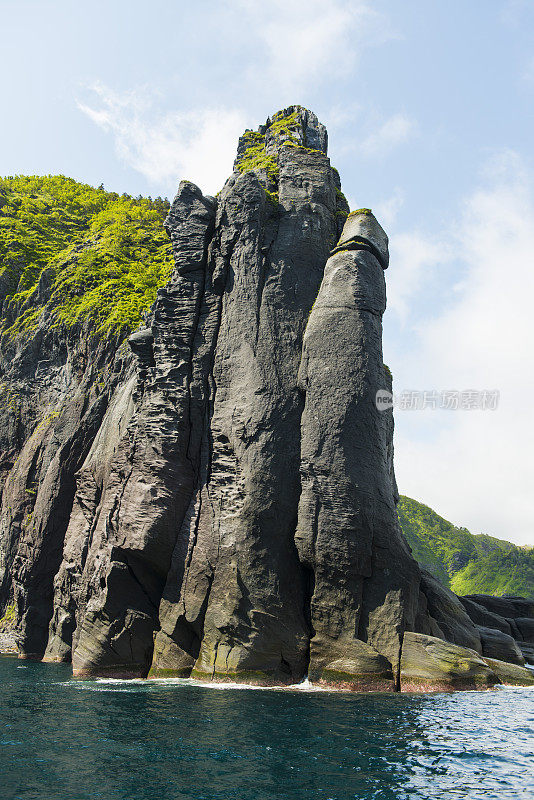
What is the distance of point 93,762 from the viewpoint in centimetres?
1280

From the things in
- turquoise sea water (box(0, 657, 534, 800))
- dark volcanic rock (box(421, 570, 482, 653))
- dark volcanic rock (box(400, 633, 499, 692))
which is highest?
dark volcanic rock (box(421, 570, 482, 653))

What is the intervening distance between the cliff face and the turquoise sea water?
4.76m

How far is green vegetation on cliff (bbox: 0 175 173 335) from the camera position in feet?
149

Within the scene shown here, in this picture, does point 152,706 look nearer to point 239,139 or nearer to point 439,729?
point 439,729

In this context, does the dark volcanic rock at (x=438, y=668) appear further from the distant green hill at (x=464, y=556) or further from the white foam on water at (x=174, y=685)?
the distant green hill at (x=464, y=556)

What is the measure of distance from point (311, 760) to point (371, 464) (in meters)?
15.5

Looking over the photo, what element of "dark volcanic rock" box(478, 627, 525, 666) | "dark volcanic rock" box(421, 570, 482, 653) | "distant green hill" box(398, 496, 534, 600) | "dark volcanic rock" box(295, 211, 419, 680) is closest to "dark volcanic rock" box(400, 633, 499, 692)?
"dark volcanic rock" box(295, 211, 419, 680)

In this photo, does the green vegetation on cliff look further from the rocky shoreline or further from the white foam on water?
the white foam on water

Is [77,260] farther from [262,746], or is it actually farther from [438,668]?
[262,746]

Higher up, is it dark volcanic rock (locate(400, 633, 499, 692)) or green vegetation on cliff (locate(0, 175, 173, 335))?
green vegetation on cliff (locate(0, 175, 173, 335))

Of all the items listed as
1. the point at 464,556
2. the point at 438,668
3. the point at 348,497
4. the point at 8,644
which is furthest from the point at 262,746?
the point at 464,556

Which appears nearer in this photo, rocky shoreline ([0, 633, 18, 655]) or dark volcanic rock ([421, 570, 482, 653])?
dark volcanic rock ([421, 570, 482, 653])

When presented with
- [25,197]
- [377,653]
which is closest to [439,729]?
[377,653]

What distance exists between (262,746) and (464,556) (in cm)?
9639
